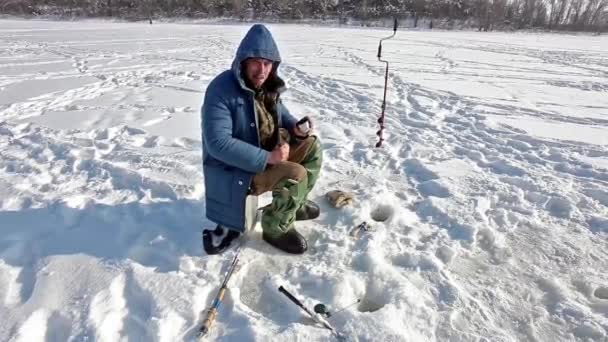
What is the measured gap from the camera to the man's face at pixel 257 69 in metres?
2.57

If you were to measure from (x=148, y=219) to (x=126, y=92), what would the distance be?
5841 mm

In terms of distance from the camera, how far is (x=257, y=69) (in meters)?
2.61

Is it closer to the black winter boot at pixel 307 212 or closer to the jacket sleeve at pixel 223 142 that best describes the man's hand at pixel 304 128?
the jacket sleeve at pixel 223 142

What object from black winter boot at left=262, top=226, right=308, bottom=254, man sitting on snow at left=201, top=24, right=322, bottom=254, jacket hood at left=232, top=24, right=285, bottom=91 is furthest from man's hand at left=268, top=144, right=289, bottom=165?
black winter boot at left=262, top=226, right=308, bottom=254

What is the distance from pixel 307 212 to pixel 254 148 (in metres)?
0.99

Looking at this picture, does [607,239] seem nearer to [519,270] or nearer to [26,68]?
[519,270]

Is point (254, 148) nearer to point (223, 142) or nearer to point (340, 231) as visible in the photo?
point (223, 142)

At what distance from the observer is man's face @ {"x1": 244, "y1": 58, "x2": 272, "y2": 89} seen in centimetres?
257

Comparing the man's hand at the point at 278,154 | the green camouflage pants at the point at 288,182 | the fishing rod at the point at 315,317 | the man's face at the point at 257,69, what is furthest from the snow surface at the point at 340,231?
the man's face at the point at 257,69

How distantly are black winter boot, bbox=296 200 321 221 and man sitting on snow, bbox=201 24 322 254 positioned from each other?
322 mm

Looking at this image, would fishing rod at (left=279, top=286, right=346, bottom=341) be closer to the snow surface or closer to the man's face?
the snow surface

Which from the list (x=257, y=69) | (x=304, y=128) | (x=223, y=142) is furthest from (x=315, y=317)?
(x=257, y=69)

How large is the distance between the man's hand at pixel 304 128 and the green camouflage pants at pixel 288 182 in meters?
0.04

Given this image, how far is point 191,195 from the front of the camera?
146 inches
